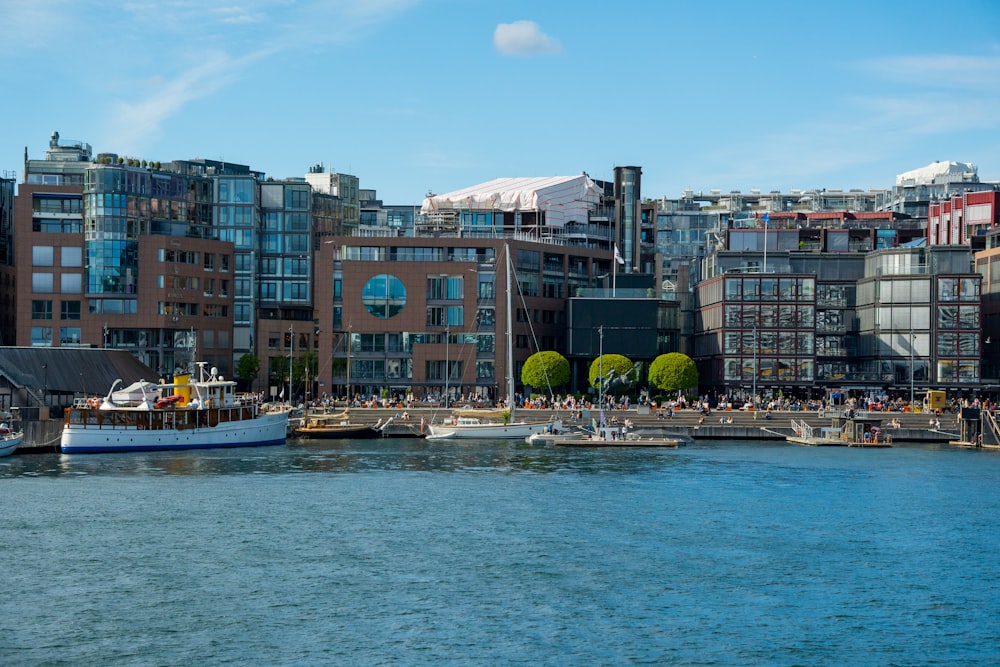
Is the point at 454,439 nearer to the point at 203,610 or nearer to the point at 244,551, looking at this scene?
the point at 244,551

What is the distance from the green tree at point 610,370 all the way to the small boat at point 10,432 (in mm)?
67196

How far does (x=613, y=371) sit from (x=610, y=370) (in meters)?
0.87

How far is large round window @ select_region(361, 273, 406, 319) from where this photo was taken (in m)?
182

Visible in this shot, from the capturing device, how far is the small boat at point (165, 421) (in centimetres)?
12900

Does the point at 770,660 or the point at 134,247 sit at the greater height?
the point at 134,247

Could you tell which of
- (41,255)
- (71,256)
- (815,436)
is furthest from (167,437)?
(41,255)

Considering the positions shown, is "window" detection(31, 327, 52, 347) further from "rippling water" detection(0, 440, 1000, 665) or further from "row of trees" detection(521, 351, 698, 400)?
"rippling water" detection(0, 440, 1000, 665)

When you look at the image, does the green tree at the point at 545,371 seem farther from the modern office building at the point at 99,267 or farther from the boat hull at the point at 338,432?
the modern office building at the point at 99,267

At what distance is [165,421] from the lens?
435 feet

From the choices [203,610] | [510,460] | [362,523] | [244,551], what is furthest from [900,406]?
[203,610]

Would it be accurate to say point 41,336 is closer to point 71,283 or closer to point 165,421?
point 71,283

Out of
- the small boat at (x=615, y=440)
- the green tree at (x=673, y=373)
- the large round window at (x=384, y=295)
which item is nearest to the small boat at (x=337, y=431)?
the small boat at (x=615, y=440)

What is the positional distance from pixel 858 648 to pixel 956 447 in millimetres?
91022

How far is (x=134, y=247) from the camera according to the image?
625ft
